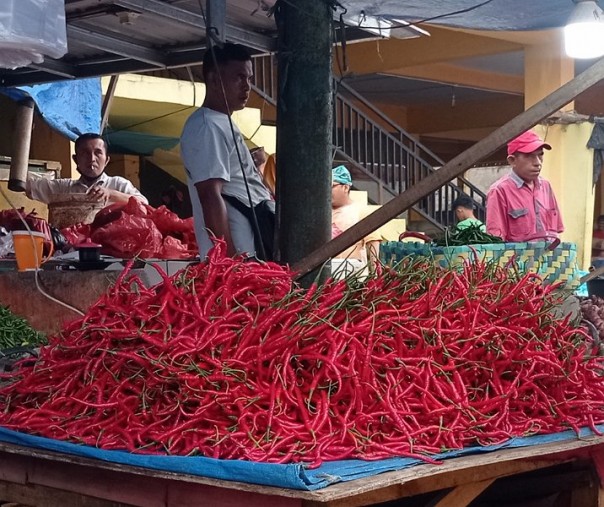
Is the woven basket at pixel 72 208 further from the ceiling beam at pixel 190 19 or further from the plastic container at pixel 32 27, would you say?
the plastic container at pixel 32 27

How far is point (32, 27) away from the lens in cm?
325

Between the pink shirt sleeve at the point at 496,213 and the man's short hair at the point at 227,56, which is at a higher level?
the man's short hair at the point at 227,56

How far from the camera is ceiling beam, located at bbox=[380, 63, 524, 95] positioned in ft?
41.1

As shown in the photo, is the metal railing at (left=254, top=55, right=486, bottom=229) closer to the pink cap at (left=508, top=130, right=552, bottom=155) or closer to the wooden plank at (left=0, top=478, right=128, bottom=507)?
the pink cap at (left=508, top=130, right=552, bottom=155)

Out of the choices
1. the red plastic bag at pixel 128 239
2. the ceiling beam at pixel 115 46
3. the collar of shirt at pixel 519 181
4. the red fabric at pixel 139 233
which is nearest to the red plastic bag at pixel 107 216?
the red fabric at pixel 139 233

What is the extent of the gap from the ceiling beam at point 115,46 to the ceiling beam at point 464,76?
6.80 meters

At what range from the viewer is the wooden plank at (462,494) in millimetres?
2367

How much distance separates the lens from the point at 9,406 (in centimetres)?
269

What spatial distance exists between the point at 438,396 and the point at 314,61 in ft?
5.15

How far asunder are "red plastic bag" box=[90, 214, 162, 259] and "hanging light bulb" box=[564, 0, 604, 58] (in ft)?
7.35

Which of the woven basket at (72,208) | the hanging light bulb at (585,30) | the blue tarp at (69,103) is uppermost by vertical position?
the blue tarp at (69,103)

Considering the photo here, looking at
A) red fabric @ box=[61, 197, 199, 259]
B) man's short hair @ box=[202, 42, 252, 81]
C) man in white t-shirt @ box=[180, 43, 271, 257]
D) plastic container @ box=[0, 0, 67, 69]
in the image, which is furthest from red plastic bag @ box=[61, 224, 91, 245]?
plastic container @ box=[0, 0, 67, 69]

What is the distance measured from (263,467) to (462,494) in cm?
59

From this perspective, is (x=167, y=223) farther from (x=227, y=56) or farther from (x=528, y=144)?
(x=528, y=144)
